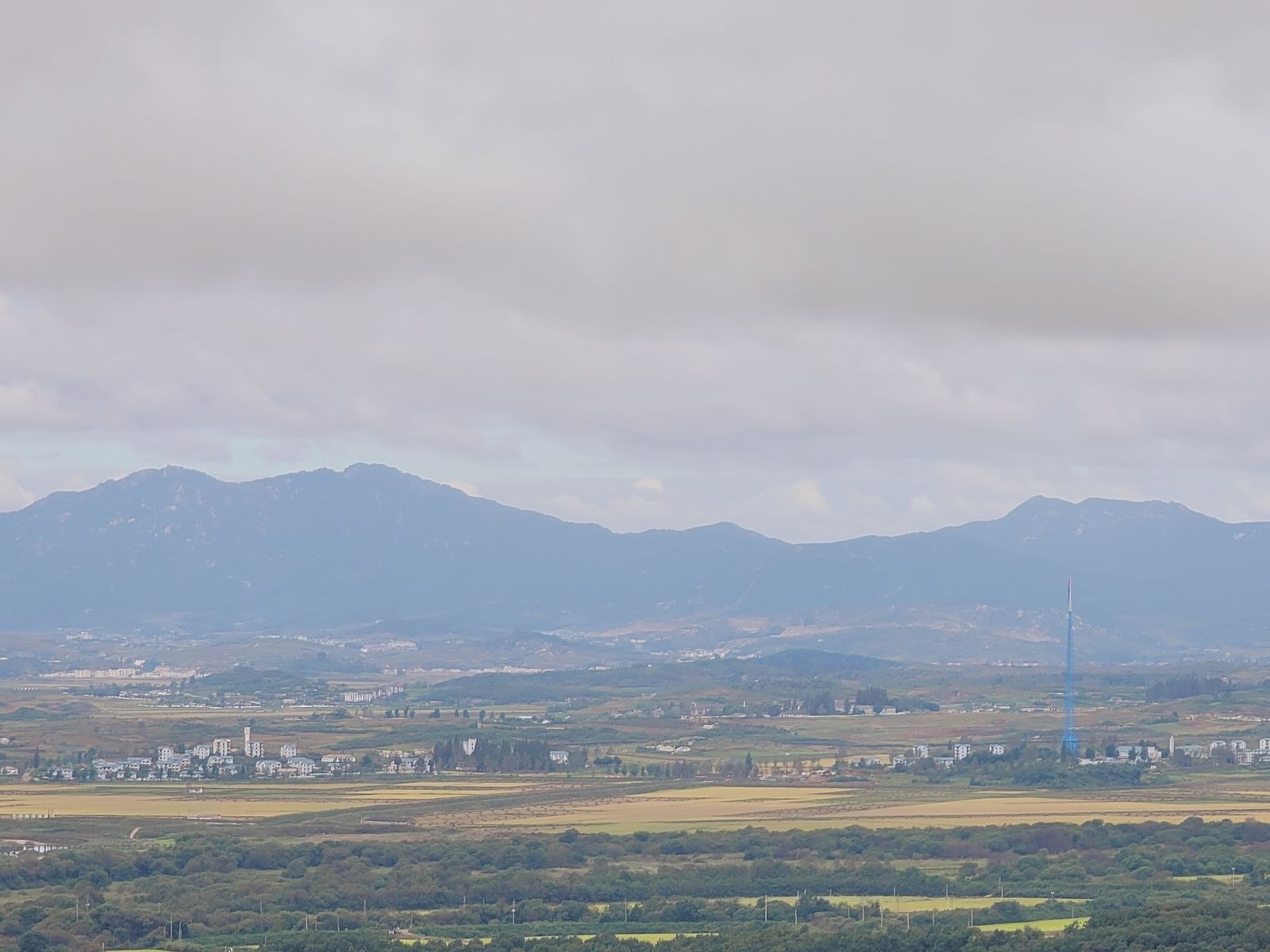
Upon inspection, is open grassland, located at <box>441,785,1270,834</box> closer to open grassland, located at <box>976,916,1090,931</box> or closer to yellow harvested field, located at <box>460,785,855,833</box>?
yellow harvested field, located at <box>460,785,855,833</box>

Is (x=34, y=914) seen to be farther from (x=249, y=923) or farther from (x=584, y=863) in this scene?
(x=584, y=863)

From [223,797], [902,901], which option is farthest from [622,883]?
[223,797]

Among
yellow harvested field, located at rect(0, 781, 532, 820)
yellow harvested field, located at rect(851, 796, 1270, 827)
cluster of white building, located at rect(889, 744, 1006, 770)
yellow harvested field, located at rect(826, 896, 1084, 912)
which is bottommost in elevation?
yellow harvested field, located at rect(826, 896, 1084, 912)

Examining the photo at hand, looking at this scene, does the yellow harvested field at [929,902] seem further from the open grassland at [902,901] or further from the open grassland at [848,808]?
the open grassland at [848,808]

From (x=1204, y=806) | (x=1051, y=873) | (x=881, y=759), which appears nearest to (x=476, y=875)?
(x=1051, y=873)

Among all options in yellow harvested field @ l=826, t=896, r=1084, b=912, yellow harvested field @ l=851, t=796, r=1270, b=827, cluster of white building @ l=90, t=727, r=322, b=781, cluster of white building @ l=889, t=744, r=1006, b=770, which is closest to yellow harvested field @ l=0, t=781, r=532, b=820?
cluster of white building @ l=90, t=727, r=322, b=781

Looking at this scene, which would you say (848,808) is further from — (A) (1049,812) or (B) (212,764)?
(B) (212,764)
